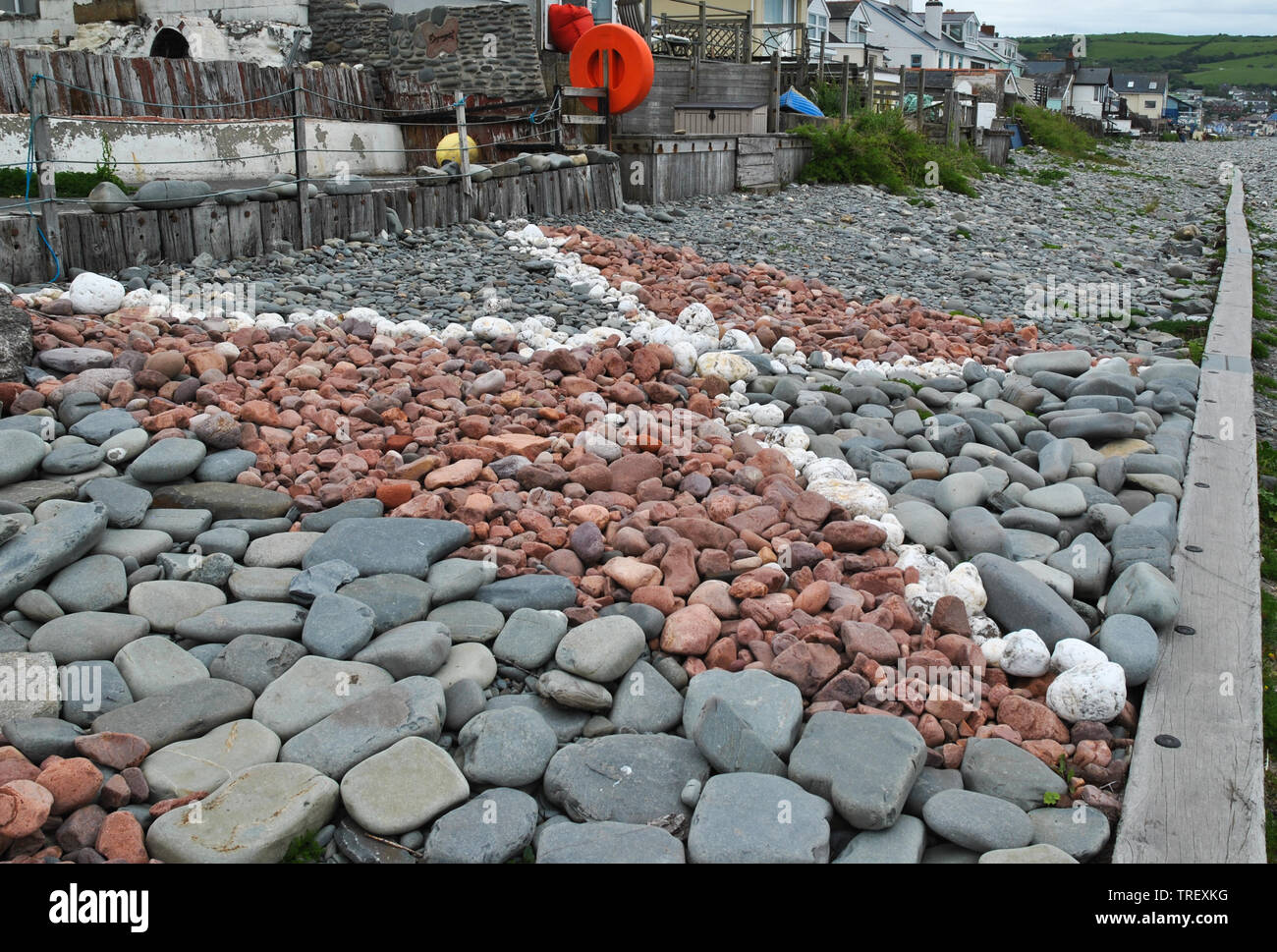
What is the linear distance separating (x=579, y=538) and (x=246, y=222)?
211 inches

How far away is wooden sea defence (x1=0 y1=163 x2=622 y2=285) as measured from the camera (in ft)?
24.2

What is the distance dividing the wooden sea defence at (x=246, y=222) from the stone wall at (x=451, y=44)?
553 centimetres

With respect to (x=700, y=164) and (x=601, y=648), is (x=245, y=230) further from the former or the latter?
(x=700, y=164)

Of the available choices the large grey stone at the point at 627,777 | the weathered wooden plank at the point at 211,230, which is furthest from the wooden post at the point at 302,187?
the large grey stone at the point at 627,777

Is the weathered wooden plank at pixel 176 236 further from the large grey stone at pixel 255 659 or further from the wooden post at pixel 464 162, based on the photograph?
the large grey stone at pixel 255 659

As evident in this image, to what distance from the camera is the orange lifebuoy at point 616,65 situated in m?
14.2

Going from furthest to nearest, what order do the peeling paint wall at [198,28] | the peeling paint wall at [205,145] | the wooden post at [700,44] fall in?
1. the wooden post at [700,44]
2. the peeling paint wall at [198,28]
3. the peeling paint wall at [205,145]

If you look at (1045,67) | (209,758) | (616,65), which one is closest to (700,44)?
(616,65)

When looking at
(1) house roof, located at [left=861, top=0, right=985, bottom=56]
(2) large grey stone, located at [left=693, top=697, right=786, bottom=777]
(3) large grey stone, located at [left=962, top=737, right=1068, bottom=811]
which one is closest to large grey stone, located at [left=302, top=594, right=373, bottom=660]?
(2) large grey stone, located at [left=693, top=697, right=786, bottom=777]

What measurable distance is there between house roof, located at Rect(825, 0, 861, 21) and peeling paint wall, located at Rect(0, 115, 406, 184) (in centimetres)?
3679

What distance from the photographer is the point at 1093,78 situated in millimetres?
85125

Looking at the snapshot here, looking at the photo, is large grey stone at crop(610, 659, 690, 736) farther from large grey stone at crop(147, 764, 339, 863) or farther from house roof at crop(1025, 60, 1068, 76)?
house roof at crop(1025, 60, 1068, 76)

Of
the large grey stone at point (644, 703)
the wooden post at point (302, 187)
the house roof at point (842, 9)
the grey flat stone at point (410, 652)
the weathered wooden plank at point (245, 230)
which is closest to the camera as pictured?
the large grey stone at point (644, 703)
